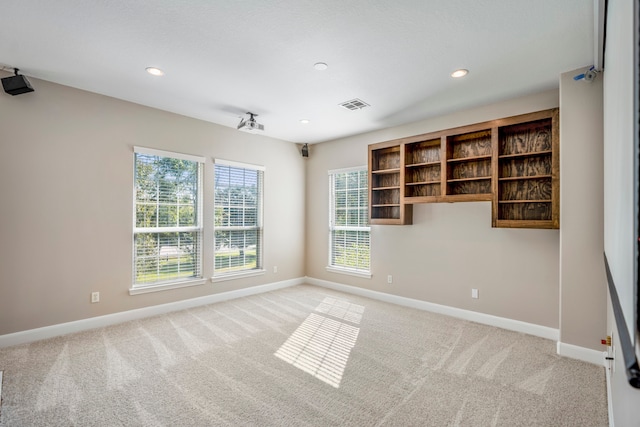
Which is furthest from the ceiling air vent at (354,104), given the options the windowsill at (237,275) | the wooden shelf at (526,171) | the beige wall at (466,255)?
the windowsill at (237,275)

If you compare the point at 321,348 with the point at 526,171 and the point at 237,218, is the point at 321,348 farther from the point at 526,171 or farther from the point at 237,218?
the point at 526,171

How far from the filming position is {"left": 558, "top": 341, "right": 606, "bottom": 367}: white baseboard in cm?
298

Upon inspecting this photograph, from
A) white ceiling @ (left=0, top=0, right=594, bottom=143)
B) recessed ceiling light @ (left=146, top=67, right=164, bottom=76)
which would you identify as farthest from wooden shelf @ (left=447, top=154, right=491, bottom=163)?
recessed ceiling light @ (left=146, top=67, right=164, bottom=76)

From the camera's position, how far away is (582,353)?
3082 millimetres

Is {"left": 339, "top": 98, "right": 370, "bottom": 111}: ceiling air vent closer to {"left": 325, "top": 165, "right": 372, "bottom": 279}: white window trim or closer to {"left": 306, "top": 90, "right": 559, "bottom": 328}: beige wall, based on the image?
{"left": 306, "top": 90, "right": 559, "bottom": 328}: beige wall

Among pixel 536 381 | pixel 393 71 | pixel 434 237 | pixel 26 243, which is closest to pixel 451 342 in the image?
pixel 536 381

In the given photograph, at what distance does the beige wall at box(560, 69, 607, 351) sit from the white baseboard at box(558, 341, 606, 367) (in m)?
0.04

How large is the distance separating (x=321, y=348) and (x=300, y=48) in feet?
9.83

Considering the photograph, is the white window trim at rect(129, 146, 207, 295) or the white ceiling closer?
the white ceiling

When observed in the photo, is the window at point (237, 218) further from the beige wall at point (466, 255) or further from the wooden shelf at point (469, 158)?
the wooden shelf at point (469, 158)

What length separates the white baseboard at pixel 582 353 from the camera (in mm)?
2984

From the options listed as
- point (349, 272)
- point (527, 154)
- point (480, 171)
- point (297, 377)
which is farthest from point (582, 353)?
point (349, 272)

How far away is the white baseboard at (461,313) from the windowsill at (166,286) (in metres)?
→ 2.45

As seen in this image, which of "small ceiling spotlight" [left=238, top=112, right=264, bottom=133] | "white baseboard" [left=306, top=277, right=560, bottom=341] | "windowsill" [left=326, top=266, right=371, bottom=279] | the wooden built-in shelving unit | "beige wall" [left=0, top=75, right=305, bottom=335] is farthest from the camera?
"windowsill" [left=326, top=266, right=371, bottom=279]
